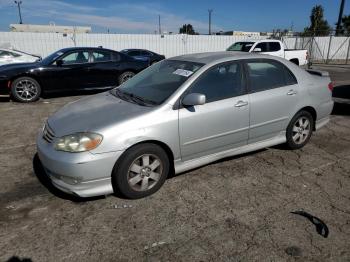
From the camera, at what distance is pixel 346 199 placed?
3438mm

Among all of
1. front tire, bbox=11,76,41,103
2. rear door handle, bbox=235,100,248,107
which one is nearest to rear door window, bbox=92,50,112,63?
front tire, bbox=11,76,41,103

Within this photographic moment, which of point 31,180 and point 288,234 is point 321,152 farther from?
point 31,180

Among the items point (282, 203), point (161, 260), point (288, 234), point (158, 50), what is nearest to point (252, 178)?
point (282, 203)

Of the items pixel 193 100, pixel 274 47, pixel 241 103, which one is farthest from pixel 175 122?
pixel 274 47

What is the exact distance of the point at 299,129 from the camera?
4.71 m

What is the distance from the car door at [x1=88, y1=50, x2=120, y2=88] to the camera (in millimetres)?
9062

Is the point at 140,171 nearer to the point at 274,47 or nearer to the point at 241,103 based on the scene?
the point at 241,103

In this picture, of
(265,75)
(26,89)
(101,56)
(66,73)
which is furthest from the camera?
(101,56)

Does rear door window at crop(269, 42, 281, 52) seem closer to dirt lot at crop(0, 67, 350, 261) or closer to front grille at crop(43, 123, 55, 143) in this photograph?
dirt lot at crop(0, 67, 350, 261)

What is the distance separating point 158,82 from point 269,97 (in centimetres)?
150

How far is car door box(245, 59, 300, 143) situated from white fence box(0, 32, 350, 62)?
786 inches

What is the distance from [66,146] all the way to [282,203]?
7.67ft

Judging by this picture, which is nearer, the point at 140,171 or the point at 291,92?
the point at 140,171

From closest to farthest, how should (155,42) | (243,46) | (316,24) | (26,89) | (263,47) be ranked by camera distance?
(26,89) → (243,46) → (263,47) → (155,42) → (316,24)
